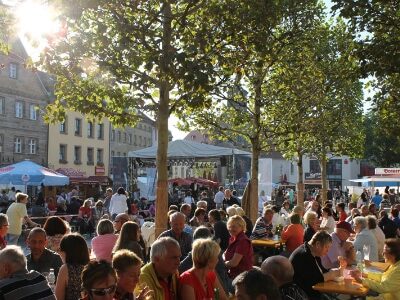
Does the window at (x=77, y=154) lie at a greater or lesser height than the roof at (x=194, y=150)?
greater

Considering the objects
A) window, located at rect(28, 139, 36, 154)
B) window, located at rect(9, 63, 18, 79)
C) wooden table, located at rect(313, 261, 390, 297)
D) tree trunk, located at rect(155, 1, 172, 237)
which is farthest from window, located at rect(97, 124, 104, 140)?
Answer: wooden table, located at rect(313, 261, 390, 297)

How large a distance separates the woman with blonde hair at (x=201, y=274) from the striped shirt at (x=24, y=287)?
1.18 meters

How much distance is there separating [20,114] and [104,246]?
3876cm

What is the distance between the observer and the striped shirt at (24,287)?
4.17m

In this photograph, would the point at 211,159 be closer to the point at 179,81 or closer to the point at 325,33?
the point at 325,33

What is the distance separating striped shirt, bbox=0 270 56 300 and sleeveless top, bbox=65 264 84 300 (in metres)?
0.62

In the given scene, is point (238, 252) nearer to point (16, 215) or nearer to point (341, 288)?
point (341, 288)

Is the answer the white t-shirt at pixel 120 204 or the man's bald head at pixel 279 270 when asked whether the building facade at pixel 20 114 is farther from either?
the man's bald head at pixel 279 270

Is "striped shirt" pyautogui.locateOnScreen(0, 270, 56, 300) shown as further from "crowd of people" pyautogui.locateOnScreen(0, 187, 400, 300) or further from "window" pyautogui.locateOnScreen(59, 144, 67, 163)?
"window" pyautogui.locateOnScreen(59, 144, 67, 163)

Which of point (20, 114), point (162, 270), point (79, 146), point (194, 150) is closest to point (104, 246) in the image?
point (162, 270)

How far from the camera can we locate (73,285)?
16.3 feet

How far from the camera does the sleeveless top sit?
493 centimetres

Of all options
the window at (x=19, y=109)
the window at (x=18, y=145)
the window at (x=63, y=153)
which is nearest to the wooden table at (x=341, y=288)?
the window at (x=18, y=145)

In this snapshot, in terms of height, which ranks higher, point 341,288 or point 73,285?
point 73,285
